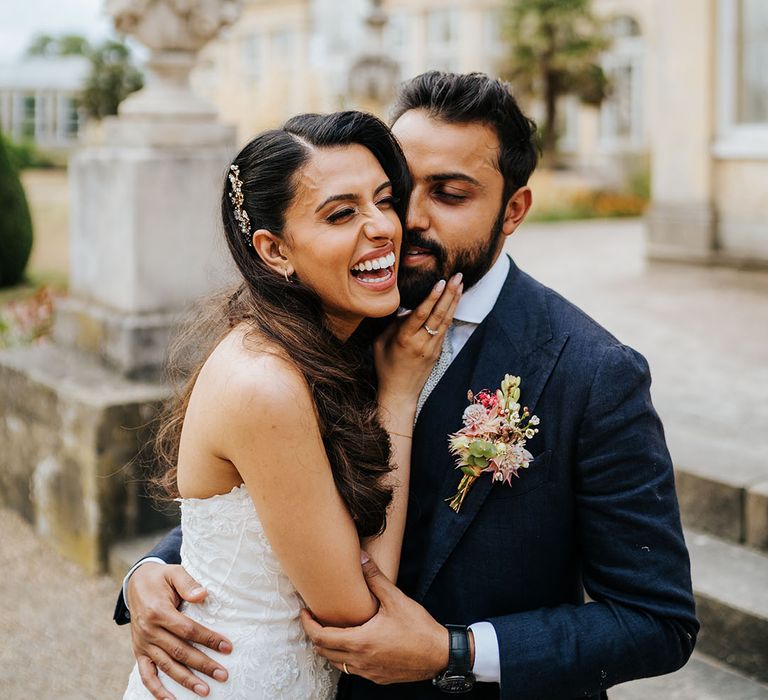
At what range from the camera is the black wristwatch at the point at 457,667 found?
6.50ft

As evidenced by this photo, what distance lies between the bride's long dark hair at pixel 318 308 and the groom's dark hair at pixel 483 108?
153mm

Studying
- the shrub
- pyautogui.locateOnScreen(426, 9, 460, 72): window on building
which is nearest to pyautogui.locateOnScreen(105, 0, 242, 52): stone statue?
the shrub

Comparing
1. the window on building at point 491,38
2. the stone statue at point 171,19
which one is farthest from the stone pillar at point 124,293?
the window on building at point 491,38

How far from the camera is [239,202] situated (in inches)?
83.7

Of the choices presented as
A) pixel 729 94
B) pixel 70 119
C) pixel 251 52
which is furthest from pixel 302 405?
pixel 70 119

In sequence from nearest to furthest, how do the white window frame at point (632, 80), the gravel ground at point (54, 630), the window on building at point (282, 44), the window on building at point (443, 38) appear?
the gravel ground at point (54, 630) < the white window frame at point (632, 80) < the window on building at point (443, 38) < the window on building at point (282, 44)

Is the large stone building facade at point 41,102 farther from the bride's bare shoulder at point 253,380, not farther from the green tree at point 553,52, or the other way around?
the bride's bare shoulder at point 253,380

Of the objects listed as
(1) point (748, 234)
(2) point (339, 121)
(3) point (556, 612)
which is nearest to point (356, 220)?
(2) point (339, 121)

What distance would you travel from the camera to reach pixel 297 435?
1926 mm

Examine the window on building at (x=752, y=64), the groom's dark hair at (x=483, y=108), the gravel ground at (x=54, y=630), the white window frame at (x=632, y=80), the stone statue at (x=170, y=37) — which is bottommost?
the gravel ground at (x=54, y=630)

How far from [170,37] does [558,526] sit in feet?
12.9

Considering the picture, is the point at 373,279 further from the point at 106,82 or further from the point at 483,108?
the point at 106,82

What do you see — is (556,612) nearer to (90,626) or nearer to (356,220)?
(356,220)

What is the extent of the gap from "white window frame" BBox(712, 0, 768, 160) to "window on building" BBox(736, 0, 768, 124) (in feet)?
0.14
